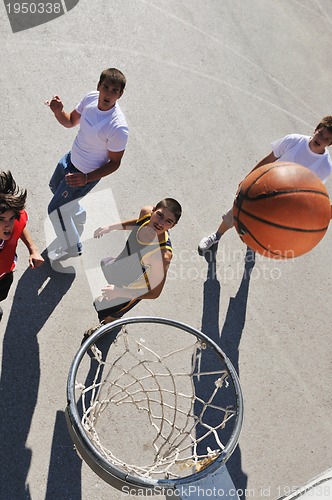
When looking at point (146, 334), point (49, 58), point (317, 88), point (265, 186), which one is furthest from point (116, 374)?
point (317, 88)

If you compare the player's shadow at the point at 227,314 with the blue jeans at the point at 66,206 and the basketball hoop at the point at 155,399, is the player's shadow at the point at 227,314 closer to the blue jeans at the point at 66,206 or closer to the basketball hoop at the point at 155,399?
the basketball hoop at the point at 155,399

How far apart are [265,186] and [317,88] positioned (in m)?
4.12

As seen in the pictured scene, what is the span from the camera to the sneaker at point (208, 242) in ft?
19.4

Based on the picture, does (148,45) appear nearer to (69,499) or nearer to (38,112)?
(38,112)

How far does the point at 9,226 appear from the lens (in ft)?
13.4

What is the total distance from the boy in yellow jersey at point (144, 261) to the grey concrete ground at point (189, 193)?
735mm

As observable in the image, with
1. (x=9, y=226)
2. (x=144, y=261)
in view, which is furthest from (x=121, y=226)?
(x=9, y=226)

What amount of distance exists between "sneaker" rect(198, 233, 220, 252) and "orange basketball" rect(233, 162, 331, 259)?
1505 millimetres

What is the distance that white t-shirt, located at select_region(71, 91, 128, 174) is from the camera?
4.77 m

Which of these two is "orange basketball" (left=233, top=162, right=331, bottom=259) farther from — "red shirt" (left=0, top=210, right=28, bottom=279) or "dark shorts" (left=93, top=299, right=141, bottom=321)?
"red shirt" (left=0, top=210, right=28, bottom=279)

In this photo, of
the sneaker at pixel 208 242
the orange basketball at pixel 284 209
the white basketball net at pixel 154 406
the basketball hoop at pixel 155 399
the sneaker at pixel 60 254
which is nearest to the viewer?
the orange basketball at pixel 284 209

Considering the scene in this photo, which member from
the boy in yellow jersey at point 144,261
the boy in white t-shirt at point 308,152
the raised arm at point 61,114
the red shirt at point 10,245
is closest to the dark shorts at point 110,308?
the boy in yellow jersey at point 144,261

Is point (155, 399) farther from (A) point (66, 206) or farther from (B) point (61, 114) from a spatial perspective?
(B) point (61, 114)

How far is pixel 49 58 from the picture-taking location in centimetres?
677
